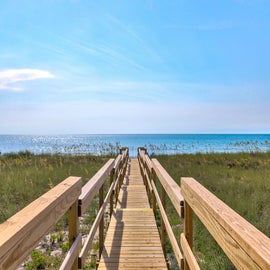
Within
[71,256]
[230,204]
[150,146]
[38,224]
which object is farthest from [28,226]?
[150,146]

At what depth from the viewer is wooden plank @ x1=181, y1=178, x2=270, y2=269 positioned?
2.60 feet

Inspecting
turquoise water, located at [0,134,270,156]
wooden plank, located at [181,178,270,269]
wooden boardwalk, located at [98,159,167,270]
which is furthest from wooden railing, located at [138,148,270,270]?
turquoise water, located at [0,134,270,156]

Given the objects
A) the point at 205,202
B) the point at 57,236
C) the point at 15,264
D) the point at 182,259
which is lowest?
the point at 57,236

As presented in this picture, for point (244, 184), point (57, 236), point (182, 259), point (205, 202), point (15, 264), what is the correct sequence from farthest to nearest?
point (244, 184) < point (57, 236) < point (182, 259) < point (205, 202) < point (15, 264)

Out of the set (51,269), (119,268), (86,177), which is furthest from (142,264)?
(86,177)

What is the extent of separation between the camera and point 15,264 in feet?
2.92

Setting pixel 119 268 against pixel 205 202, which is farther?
pixel 119 268

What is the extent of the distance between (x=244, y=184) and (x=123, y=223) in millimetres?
4667

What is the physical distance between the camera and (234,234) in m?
0.96

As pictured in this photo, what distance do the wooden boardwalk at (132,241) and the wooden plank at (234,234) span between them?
1831 millimetres

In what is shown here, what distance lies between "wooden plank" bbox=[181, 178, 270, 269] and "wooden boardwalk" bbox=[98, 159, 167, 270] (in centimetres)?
183

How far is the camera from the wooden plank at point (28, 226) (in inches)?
33.3

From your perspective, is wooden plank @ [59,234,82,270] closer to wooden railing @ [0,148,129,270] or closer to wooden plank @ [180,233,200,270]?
wooden railing @ [0,148,129,270]

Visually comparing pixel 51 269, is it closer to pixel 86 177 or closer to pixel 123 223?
pixel 123 223
